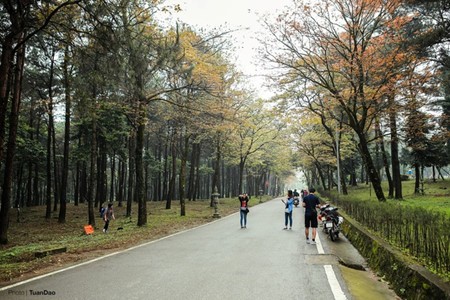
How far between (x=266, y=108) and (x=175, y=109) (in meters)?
17.2

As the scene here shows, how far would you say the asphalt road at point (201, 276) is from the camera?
5273mm

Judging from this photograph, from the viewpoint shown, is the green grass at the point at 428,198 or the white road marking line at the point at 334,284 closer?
the white road marking line at the point at 334,284

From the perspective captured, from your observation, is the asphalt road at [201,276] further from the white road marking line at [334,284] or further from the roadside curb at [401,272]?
the roadside curb at [401,272]

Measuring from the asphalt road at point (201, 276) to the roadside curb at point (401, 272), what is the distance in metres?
1.01

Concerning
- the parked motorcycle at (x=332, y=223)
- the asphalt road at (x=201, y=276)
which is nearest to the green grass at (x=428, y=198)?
the parked motorcycle at (x=332, y=223)

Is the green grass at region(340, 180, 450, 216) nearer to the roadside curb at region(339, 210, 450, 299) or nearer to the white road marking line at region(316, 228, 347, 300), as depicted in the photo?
the roadside curb at region(339, 210, 450, 299)

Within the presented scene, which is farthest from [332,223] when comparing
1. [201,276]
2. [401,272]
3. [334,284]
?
[201,276]

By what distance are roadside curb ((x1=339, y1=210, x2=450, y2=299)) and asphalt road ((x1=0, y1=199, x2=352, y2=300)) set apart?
1013 mm

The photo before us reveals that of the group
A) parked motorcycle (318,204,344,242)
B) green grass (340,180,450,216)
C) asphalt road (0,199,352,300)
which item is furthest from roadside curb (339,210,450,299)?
green grass (340,180,450,216)

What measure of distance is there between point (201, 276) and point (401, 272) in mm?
3829

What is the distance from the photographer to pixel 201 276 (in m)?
6.32

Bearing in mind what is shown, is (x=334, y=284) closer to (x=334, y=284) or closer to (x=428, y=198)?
(x=334, y=284)

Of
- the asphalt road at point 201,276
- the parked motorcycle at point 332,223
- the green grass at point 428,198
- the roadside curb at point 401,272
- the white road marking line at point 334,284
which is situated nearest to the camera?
the roadside curb at point 401,272

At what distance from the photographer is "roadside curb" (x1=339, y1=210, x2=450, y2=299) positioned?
174 inches
